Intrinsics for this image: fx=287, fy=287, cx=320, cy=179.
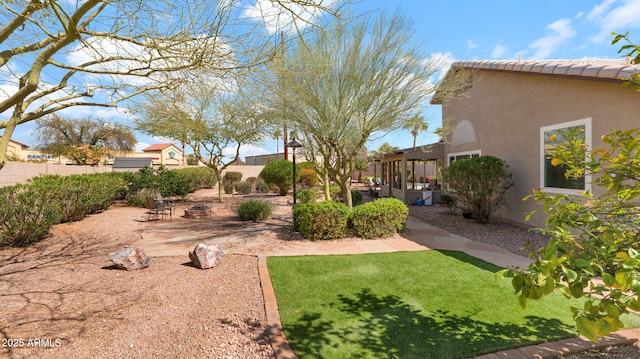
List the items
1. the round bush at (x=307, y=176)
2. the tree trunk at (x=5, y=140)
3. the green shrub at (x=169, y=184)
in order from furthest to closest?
the round bush at (x=307, y=176)
the green shrub at (x=169, y=184)
the tree trunk at (x=5, y=140)

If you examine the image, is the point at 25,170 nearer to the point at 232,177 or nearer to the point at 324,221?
the point at 324,221

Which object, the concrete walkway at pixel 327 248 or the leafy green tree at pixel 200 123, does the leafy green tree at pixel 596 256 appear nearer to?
the concrete walkway at pixel 327 248

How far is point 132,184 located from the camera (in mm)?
14242

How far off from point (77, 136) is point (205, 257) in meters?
38.9


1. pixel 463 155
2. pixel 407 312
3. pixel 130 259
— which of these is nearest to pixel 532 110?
pixel 463 155

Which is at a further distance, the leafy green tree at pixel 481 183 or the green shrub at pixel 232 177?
the green shrub at pixel 232 177

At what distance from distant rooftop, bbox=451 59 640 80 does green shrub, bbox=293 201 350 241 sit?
5642 mm

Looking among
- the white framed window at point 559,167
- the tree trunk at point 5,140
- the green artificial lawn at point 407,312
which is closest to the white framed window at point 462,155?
the white framed window at point 559,167

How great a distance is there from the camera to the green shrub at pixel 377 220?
770cm

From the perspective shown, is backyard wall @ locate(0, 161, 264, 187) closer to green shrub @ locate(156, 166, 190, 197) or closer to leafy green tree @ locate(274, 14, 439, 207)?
green shrub @ locate(156, 166, 190, 197)

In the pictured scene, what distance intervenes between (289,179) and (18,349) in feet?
52.5

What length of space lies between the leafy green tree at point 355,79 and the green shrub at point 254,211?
4079 mm

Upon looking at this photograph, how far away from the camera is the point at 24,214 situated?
21.6 feet

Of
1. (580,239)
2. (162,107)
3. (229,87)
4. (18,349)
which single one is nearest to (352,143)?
(229,87)
